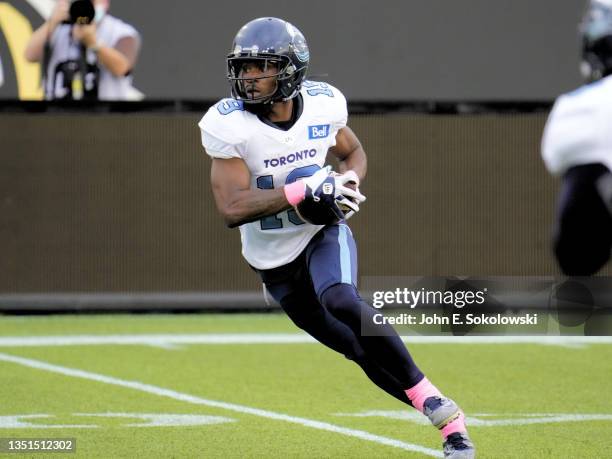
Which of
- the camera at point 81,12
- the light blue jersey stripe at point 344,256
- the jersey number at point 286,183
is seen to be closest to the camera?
the light blue jersey stripe at point 344,256

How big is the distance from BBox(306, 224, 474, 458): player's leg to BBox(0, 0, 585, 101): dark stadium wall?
6061 mm

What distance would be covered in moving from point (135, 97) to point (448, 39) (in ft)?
8.51

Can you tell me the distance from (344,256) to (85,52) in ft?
19.5

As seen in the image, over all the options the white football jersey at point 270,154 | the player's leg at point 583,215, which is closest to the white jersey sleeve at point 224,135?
the white football jersey at point 270,154

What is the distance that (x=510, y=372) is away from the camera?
884 centimetres

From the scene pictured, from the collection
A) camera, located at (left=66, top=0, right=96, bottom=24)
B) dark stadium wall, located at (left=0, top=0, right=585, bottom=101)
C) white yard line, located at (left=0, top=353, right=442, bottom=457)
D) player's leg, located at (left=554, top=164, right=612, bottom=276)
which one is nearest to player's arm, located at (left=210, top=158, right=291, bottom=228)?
white yard line, located at (left=0, top=353, right=442, bottom=457)

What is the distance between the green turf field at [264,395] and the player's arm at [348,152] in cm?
122

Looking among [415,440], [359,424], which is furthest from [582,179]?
[359,424]

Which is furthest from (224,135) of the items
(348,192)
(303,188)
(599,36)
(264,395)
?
(599,36)

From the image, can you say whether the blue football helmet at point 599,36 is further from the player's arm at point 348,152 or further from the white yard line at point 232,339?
the white yard line at point 232,339

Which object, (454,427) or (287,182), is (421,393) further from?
(287,182)

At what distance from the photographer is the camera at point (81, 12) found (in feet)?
36.9

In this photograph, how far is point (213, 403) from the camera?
7520 mm

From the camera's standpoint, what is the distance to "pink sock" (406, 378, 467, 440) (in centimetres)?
558
